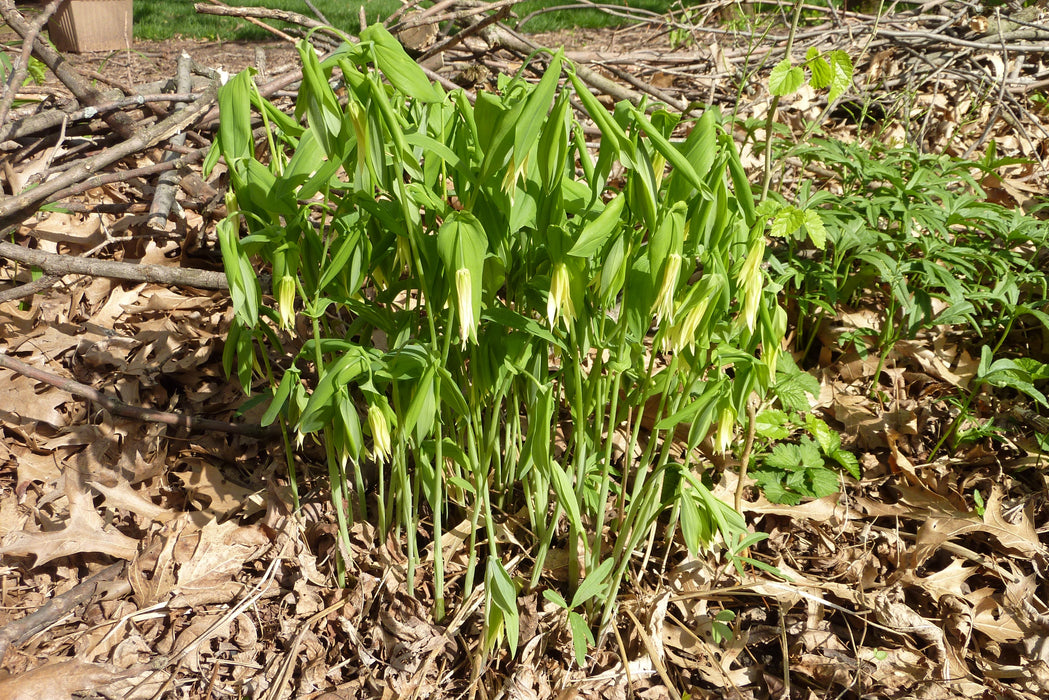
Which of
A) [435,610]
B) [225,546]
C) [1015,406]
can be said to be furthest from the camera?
[1015,406]

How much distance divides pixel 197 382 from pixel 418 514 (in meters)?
0.72

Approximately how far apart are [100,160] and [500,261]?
4.27 feet

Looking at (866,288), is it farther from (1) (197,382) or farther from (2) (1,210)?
(2) (1,210)

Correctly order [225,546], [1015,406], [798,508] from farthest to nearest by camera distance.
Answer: [1015,406] < [798,508] < [225,546]

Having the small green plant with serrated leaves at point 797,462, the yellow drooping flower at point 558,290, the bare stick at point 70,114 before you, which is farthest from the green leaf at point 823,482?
the bare stick at point 70,114

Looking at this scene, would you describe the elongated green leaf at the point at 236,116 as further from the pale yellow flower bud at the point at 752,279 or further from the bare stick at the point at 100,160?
the bare stick at the point at 100,160

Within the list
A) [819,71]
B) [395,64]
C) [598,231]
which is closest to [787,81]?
[819,71]

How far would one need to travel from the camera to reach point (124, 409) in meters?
1.68

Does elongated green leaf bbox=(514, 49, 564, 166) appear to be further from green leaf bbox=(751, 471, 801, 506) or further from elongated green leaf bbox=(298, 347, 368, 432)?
green leaf bbox=(751, 471, 801, 506)

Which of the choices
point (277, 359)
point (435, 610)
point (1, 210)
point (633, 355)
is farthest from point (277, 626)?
point (1, 210)

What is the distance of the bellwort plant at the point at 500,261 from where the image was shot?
0.92m

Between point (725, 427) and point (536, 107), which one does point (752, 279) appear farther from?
point (536, 107)

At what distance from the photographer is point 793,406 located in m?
1.69

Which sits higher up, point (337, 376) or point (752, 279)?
point (752, 279)
